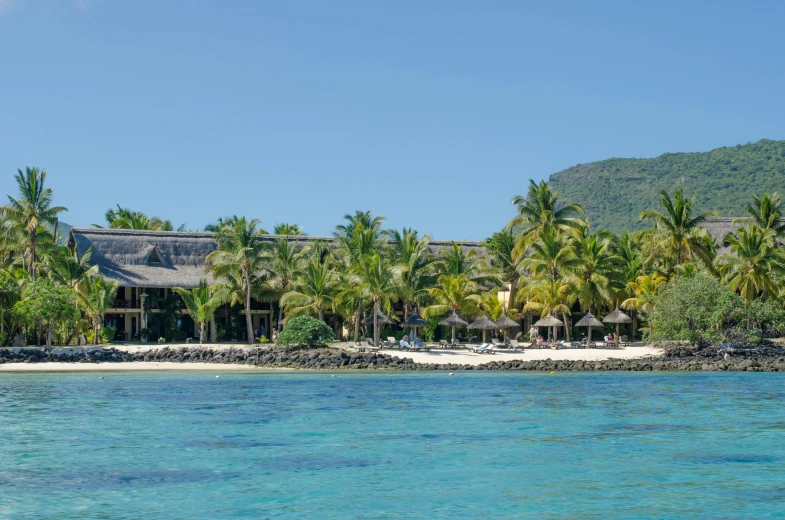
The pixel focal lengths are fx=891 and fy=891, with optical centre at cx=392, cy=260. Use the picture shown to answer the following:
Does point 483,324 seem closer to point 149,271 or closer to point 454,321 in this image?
point 454,321

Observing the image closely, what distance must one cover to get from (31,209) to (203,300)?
31.8 feet

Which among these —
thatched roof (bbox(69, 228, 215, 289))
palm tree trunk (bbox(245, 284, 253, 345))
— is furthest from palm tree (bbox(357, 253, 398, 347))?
thatched roof (bbox(69, 228, 215, 289))

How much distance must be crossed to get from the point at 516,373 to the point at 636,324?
15.6 meters

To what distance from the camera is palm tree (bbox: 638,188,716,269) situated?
1767 inches

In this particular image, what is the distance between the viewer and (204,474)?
15.5 meters

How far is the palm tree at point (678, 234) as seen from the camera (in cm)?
4488

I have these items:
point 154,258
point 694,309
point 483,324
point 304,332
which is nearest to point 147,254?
point 154,258

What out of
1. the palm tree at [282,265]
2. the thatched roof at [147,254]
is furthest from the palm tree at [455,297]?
the thatched roof at [147,254]

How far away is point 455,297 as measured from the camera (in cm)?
4219

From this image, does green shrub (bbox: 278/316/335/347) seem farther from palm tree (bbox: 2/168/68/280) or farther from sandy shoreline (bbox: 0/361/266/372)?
palm tree (bbox: 2/168/68/280)

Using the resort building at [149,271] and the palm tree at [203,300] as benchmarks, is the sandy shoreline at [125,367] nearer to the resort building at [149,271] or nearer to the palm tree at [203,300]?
the palm tree at [203,300]

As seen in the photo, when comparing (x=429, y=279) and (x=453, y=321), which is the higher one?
(x=429, y=279)

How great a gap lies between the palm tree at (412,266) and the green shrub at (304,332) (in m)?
3.92

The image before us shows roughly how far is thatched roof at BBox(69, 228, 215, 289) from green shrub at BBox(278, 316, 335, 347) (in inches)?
381
